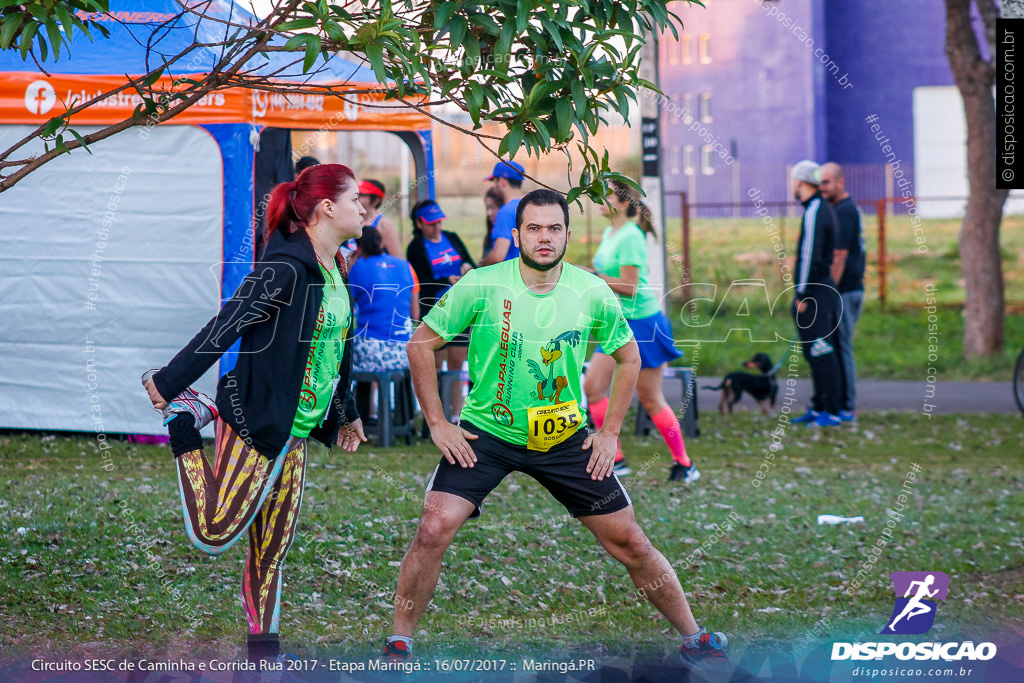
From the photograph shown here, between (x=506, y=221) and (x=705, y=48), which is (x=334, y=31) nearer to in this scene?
(x=506, y=221)

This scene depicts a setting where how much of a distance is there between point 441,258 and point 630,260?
250 cm

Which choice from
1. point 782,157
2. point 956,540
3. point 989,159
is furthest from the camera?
point 782,157

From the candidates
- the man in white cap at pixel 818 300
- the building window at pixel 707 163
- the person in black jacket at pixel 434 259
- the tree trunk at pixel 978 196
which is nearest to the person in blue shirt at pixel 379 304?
the person in black jacket at pixel 434 259

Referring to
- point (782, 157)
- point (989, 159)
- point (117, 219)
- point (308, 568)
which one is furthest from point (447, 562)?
point (782, 157)

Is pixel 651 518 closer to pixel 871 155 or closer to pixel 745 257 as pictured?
pixel 745 257

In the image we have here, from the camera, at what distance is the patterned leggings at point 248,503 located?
4.14 meters

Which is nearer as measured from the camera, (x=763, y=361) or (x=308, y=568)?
(x=308, y=568)

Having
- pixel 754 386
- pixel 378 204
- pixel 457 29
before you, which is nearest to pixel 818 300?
pixel 754 386

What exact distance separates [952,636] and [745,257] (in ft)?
53.8

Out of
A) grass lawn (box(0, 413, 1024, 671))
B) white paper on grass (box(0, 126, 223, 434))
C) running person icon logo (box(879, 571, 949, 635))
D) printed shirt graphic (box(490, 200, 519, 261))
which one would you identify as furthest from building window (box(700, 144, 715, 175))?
running person icon logo (box(879, 571, 949, 635))

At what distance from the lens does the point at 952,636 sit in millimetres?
5227

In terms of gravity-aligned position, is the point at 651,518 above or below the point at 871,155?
below

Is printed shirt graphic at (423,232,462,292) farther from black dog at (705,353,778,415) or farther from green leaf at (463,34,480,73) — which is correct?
green leaf at (463,34,480,73)

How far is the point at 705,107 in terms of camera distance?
89.6 ft
